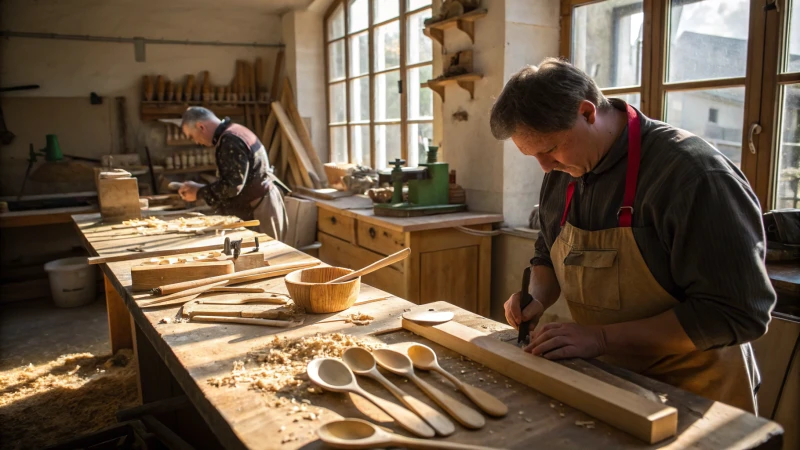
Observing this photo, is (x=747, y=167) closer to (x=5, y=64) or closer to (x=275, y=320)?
(x=275, y=320)

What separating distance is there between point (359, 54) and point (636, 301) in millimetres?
5190

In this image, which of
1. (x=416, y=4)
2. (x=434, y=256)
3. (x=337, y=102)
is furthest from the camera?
(x=337, y=102)

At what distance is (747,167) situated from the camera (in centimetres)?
296

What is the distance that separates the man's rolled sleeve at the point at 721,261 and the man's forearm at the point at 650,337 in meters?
0.02

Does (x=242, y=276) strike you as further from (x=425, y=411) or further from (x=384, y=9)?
(x=384, y=9)

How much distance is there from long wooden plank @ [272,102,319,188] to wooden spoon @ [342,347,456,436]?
5.05 metres

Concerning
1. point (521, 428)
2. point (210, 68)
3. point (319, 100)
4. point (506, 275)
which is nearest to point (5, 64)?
point (210, 68)

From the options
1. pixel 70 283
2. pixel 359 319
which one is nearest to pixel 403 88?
pixel 70 283

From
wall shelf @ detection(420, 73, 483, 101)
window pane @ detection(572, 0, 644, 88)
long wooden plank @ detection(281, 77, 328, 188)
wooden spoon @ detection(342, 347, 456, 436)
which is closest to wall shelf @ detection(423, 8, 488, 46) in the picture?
wall shelf @ detection(420, 73, 483, 101)

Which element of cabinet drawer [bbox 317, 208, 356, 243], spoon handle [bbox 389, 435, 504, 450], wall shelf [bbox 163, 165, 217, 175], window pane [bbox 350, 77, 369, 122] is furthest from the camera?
wall shelf [bbox 163, 165, 217, 175]

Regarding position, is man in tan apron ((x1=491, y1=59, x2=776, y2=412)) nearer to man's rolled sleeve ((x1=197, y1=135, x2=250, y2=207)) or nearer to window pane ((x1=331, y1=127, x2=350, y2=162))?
man's rolled sleeve ((x1=197, y1=135, x2=250, y2=207))

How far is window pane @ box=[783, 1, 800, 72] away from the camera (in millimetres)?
2684

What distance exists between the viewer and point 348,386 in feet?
4.17

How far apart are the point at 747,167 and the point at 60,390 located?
4.01m
